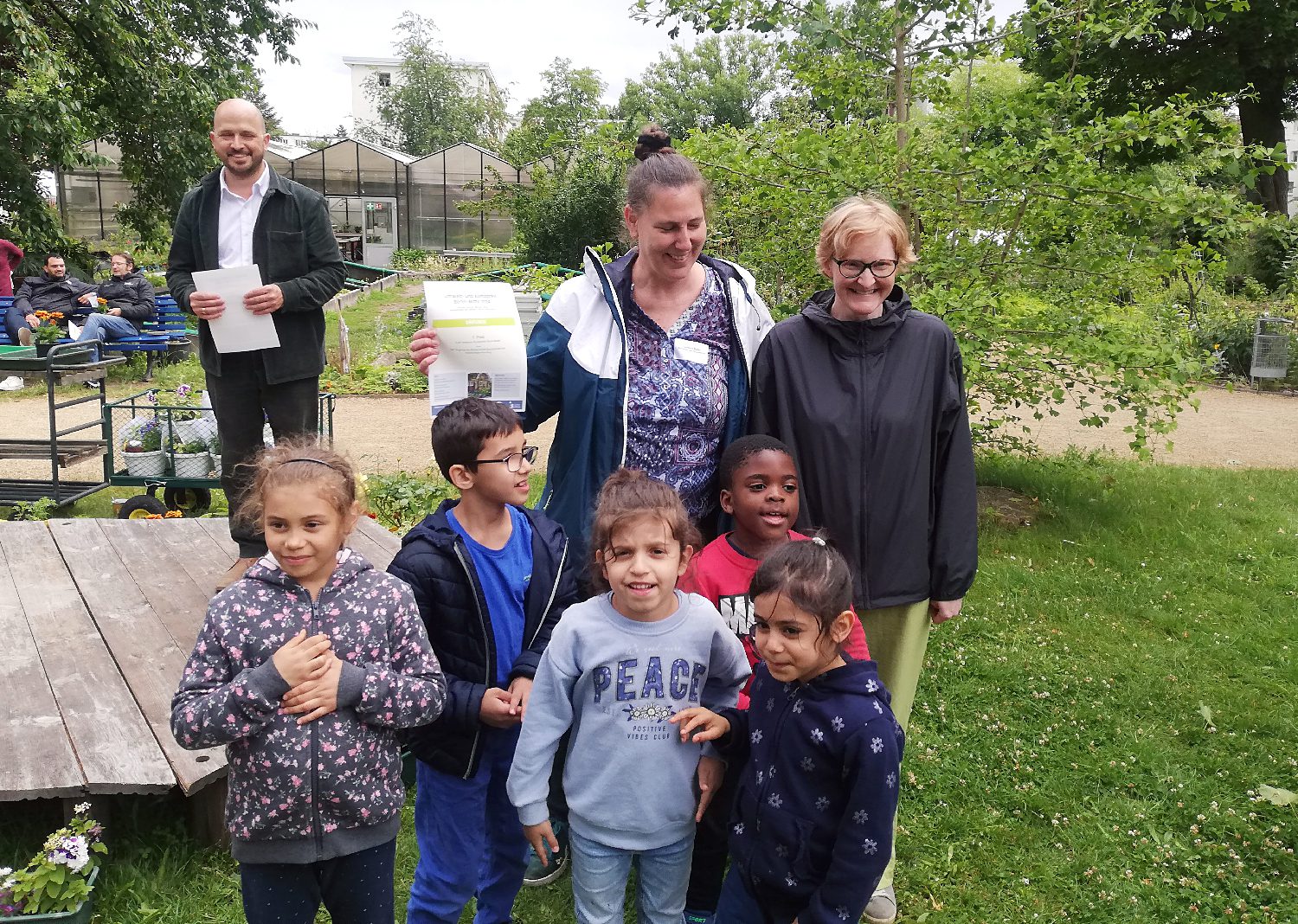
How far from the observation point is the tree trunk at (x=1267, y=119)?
21.2 metres

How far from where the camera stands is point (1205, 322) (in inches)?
627

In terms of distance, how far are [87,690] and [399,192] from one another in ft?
103

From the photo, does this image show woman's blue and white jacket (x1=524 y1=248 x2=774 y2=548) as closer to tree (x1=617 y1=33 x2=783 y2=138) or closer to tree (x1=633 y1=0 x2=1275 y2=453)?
tree (x1=633 y1=0 x2=1275 y2=453)

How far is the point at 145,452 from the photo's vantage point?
626 centimetres

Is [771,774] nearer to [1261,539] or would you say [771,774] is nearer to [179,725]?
[179,725]

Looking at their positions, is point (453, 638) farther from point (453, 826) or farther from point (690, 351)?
point (690, 351)

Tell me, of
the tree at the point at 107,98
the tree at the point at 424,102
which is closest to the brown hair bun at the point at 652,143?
the tree at the point at 107,98

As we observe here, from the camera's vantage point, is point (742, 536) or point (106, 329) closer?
point (742, 536)

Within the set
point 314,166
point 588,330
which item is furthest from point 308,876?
point 314,166

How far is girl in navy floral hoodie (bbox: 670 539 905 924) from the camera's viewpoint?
6.73 feet

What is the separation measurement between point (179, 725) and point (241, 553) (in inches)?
104

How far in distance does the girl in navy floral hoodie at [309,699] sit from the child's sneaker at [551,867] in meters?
0.97

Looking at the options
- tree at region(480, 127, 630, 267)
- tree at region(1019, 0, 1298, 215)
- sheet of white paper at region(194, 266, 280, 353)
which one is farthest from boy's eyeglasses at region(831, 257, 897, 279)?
tree at region(480, 127, 630, 267)

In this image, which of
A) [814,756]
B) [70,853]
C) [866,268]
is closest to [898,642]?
[814,756]
